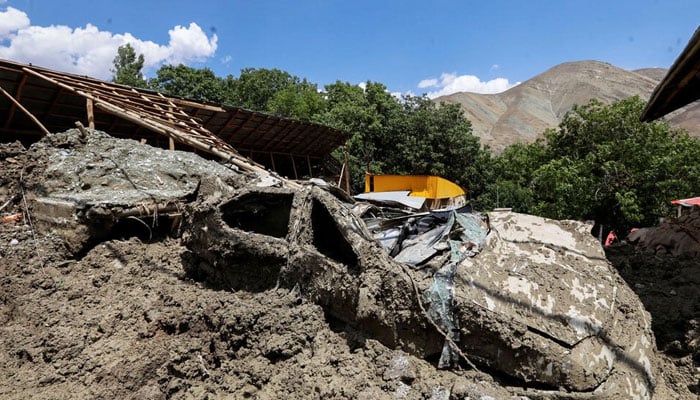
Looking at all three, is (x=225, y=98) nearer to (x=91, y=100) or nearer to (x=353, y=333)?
(x=91, y=100)

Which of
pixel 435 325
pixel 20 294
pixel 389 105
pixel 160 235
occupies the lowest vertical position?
pixel 20 294

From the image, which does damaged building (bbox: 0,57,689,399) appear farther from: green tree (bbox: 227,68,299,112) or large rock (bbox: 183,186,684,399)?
green tree (bbox: 227,68,299,112)

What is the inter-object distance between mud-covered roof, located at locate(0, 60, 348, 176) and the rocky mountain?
4828 centimetres

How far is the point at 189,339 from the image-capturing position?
338 centimetres

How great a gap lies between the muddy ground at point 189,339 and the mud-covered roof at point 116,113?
2.60m

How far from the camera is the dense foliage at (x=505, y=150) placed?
11758 millimetres

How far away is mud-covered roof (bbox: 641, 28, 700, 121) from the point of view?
4305 millimetres

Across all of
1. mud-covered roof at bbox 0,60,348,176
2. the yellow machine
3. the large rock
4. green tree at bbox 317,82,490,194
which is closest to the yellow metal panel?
the yellow machine

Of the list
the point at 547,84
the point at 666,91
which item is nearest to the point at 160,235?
the point at 666,91

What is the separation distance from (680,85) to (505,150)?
1962 centimetres

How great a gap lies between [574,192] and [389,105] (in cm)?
1340

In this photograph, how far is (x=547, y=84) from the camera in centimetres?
9225

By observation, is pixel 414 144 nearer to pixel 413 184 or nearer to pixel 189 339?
pixel 413 184

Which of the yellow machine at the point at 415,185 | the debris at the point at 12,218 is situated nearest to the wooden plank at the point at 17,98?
the debris at the point at 12,218
